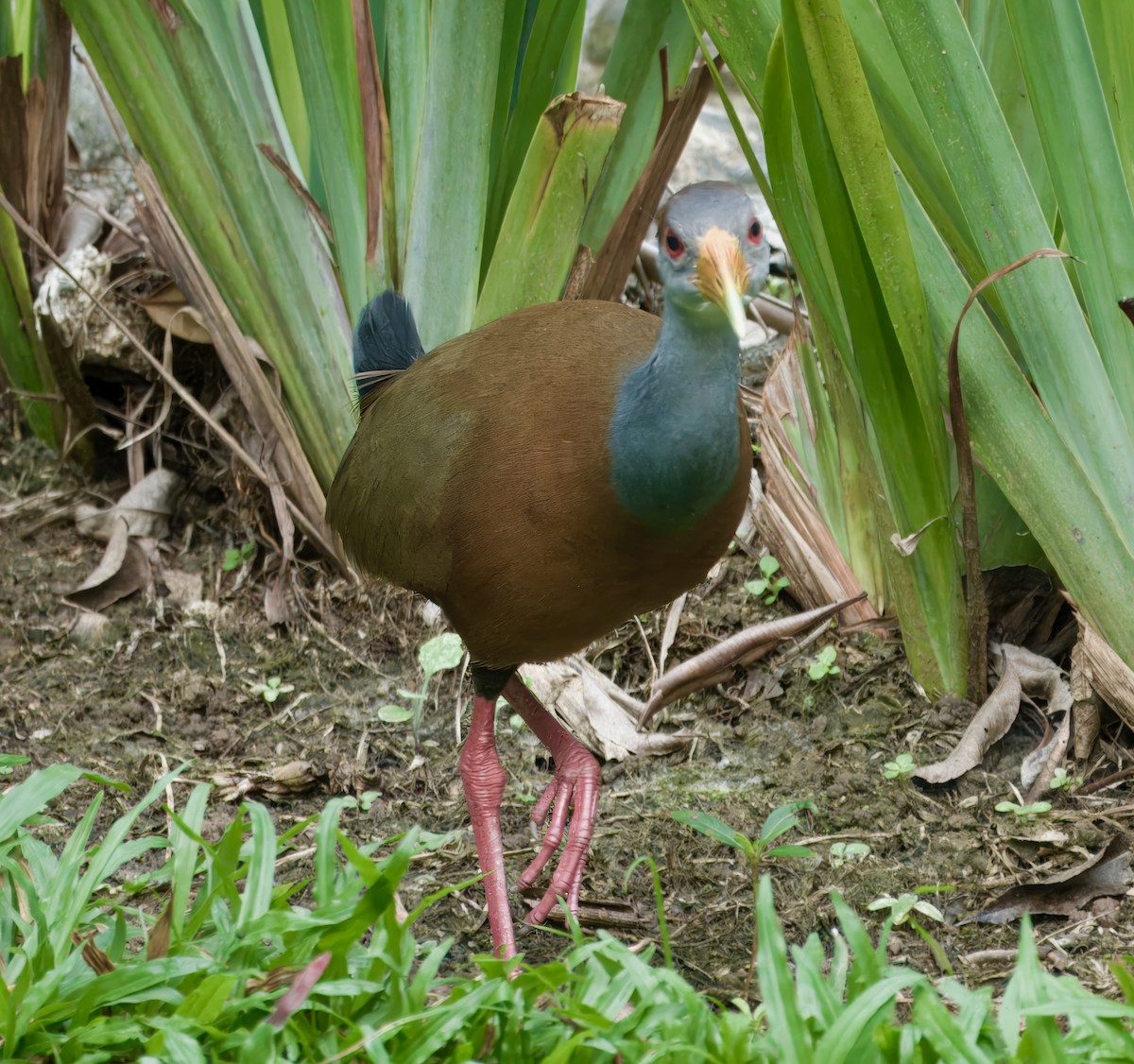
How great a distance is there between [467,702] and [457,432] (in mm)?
1287

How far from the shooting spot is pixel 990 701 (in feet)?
11.0

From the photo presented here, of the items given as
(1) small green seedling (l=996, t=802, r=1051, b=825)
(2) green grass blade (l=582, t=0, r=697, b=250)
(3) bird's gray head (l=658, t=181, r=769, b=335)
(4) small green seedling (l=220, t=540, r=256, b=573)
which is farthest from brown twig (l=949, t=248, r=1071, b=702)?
(4) small green seedling (l=220, t=540, r=256, b=573)

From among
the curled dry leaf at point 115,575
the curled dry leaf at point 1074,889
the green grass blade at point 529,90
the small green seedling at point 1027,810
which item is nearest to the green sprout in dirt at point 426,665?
the curled dry leaf at point 115,575

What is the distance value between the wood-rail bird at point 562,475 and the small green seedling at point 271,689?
78 cm

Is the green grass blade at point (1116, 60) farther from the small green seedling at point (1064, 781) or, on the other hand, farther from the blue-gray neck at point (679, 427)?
the small green seedling at point (1064, 781)

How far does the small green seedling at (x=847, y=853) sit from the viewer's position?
3.10 metres

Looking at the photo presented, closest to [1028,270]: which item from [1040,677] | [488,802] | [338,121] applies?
[1040,677]

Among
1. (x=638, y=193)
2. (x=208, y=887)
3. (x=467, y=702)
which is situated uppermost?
(x=638, y=193)

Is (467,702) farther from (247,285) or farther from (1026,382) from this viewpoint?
(1026,382)

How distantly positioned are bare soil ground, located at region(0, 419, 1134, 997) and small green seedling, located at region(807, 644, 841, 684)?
0.03 metres

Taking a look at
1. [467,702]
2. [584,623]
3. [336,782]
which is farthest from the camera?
[467,702]

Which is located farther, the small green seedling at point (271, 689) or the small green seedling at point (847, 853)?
the small green seedling at point (271, 689)

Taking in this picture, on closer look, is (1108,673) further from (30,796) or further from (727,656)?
(30,796)

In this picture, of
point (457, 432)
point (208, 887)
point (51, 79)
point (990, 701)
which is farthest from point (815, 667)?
point (51, 79)
